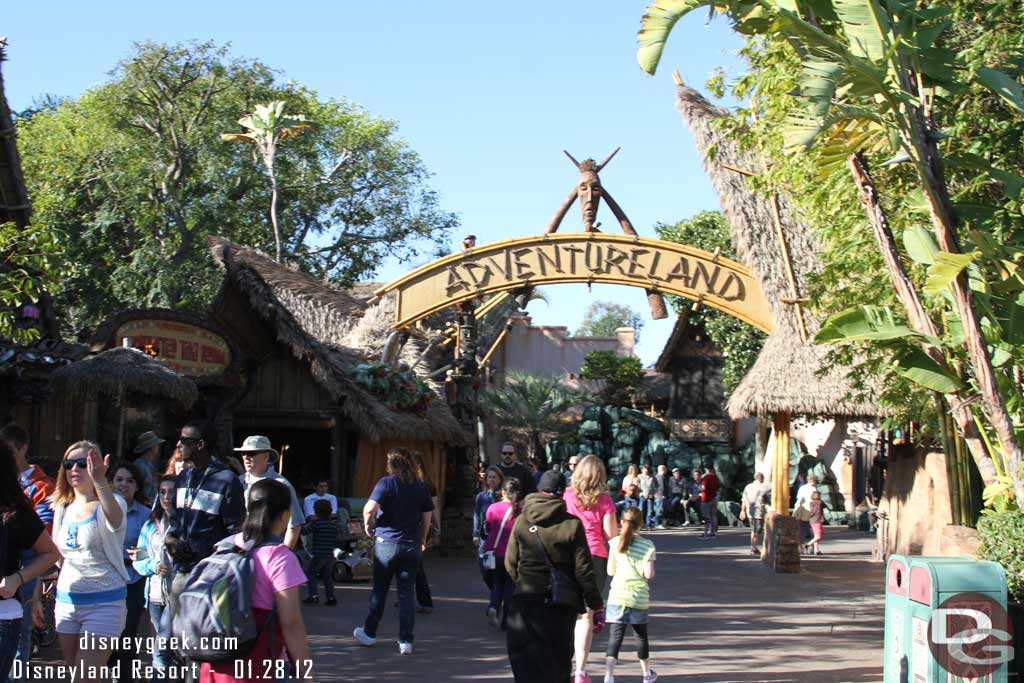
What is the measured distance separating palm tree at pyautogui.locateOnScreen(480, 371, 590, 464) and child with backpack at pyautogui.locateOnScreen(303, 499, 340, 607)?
25.4 meters

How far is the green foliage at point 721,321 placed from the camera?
1324 inches

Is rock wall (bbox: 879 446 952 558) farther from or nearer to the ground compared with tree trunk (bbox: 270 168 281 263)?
nearer to the ground

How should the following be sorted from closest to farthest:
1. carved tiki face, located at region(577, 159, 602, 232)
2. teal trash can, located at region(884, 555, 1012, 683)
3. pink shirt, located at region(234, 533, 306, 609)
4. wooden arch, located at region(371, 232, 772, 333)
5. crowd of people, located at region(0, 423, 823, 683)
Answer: pink shirt, located at region(234, 533, 306, 609) < crowd of people, located at region(0, 423, 823, 683) < teal trash can, located at region(884, 555, 1012, 683) < wooden arch, located at region(371, 232, 772, 333) < carved tiki face, located at region(577, 159, 602, 232)

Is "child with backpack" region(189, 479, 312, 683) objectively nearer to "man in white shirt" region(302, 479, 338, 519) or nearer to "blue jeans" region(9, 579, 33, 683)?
"blue jeans" region(9, 579, 33, 683)

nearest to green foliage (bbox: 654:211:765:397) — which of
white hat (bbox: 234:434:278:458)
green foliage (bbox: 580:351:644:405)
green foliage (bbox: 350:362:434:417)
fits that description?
green foliage (bbox: 580:351:644:405)

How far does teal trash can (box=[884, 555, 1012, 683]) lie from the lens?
7.25 metres

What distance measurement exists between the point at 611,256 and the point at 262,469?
921 centimetres

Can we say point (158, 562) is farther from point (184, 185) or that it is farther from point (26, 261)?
point (184, 185)

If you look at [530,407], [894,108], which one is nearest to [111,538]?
[894,108]

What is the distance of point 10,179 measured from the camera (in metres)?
16.0

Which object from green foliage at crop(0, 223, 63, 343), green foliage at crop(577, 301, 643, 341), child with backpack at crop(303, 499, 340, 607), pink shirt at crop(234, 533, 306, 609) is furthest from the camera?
green foliage at crop(577, 301, 643, 341)

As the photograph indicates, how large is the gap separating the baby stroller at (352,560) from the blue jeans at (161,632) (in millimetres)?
7268

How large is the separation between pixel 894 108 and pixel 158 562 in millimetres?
5953

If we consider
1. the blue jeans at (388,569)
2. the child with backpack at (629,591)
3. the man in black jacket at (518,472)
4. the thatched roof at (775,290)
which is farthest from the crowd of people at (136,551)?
the thatched roof at (775,290)
